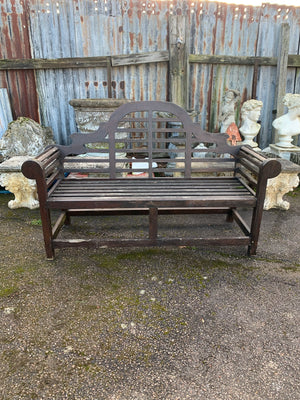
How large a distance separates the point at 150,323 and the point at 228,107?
3.80 m

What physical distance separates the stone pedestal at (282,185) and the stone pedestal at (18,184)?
9.85 feet

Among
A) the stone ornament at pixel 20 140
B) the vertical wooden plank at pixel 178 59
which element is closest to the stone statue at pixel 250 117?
the vertical wooden plank at pixel 178 59

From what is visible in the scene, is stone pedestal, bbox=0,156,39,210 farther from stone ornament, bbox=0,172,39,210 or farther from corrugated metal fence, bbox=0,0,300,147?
corrugated metal fence, bbox=0,0,300,147

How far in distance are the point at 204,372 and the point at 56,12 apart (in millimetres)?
5187

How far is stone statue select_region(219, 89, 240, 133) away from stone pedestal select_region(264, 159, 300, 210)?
49.6 inches

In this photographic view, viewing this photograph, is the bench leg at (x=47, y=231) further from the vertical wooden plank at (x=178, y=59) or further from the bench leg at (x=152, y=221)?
the vertical wooden plank at (x=178, y=59)

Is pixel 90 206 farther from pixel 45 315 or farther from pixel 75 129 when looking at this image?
pixel 75 129

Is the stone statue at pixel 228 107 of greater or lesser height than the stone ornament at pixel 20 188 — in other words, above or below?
above

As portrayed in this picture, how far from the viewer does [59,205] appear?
276 centimetres

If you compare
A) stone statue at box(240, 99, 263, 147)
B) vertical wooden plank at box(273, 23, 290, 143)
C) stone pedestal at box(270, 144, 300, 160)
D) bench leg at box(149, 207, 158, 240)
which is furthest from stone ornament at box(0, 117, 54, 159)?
vertical wooden plank at box(273, 23, 290, 143)

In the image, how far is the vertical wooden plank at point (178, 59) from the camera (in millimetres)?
4930

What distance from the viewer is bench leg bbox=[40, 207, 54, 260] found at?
2783 millimetres

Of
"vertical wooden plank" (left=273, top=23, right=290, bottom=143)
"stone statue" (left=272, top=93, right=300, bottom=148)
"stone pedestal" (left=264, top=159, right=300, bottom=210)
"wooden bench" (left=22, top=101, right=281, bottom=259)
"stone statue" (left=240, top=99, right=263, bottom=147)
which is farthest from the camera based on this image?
"vertical wooden plank" (left=273, top=23, right=290, bottom=143)

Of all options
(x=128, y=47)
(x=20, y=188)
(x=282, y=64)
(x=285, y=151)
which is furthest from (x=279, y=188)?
(x=20, y=188)
